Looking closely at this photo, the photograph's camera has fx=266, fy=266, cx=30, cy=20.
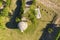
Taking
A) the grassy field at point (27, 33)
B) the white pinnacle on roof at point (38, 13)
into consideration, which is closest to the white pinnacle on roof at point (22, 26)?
the grassy field at point (27, 33)

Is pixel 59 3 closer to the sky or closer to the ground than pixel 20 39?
closer to the sky

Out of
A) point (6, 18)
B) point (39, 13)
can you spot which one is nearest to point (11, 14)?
point (6, 18)

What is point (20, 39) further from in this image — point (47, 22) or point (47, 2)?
point (47, 2)

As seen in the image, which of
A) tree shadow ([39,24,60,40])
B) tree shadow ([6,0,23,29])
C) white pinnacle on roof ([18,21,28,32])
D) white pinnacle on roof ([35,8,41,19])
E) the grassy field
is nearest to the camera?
tree shadow ([39,24,60,40])

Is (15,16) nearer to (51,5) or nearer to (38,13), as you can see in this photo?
(38,13)

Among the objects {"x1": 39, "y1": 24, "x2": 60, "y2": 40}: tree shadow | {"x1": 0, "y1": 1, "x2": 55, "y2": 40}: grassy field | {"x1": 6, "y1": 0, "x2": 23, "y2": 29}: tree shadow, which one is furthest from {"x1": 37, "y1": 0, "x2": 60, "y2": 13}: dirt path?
{"x1": 39, "y1": 24, "x2": 60, "y2": 40}: tree shadow

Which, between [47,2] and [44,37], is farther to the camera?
Result: [47,2]

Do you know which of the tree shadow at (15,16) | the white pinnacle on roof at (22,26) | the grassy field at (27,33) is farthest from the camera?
the tree shadow at (15,16)

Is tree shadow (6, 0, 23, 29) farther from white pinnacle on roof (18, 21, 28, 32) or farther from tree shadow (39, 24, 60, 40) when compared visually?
tree shadow (39, 24, 60, 40)

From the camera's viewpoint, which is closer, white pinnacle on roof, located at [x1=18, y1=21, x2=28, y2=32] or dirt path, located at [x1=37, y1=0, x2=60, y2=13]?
white pinnacle on roof, located at [x1=18, y1=21, x2=28, y2=32]

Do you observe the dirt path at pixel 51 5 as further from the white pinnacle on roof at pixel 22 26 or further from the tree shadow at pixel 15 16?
the white pinnacle on roof at pixel 22 26
